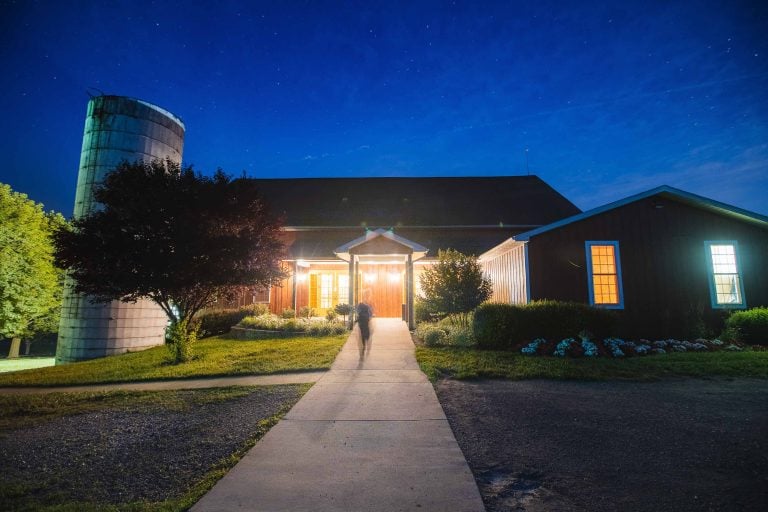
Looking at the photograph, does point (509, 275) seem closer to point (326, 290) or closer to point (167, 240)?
point (326, 290)

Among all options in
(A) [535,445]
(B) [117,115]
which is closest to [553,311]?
(A) [535,445]

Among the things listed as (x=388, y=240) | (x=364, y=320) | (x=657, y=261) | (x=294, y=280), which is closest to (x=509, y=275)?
(x=657, y=261)

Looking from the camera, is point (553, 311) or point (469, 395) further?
point (553, 311)

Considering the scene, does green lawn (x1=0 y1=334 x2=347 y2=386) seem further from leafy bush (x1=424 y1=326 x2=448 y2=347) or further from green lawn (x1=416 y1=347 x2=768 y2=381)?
green lawn (x1=416 y1=347 x2=768 y2=381)

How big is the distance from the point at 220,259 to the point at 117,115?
9890 millimetres

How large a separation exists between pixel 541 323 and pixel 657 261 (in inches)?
230

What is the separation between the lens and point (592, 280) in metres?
12.6

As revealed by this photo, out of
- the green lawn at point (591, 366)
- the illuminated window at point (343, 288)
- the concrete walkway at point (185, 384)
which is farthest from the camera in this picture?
the illuminated window at point (343, 288)

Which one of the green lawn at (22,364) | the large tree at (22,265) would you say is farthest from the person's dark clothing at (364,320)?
the large tree at (22,265)

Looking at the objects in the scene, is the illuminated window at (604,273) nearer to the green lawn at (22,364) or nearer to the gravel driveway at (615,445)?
the gravel driveway at (615,445)

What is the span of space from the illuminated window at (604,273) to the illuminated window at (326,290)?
40.5 ft

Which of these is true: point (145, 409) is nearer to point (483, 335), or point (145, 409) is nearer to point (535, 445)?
point (535, 445)

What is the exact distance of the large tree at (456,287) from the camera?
12938 mm

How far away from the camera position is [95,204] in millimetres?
13609
